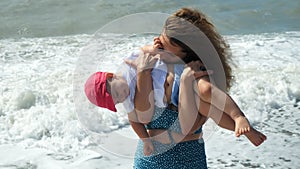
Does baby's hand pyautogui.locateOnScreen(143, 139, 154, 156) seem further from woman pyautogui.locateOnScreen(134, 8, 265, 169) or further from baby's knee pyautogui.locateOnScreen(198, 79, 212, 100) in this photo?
baby's knee pyautogui.locateOnScreen(198, 79, 212, 100)

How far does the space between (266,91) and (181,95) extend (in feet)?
12.1

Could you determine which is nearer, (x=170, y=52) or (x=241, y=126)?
(x=241, y=126)

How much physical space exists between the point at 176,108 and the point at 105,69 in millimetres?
3694

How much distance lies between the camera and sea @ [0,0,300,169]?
2402 millimetres

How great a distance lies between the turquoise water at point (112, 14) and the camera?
9750mm

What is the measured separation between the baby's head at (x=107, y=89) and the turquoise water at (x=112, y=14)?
24.6 ft

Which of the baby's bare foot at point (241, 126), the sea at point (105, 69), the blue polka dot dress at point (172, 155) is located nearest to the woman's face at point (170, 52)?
the sea at point (105, 69)

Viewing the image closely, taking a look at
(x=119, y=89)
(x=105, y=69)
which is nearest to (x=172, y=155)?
(x=119, y=89)

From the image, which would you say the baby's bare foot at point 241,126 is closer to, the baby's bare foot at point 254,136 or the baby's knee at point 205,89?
the baby's bare foot at point 254,136

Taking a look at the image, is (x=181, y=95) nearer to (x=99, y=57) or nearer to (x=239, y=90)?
(x=99, y=57)

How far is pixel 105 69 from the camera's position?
5.65 metres

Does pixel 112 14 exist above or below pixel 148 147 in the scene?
below

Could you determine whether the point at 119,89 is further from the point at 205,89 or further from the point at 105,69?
the point at 105,69

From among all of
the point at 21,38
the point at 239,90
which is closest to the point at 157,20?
the point at 239,90
